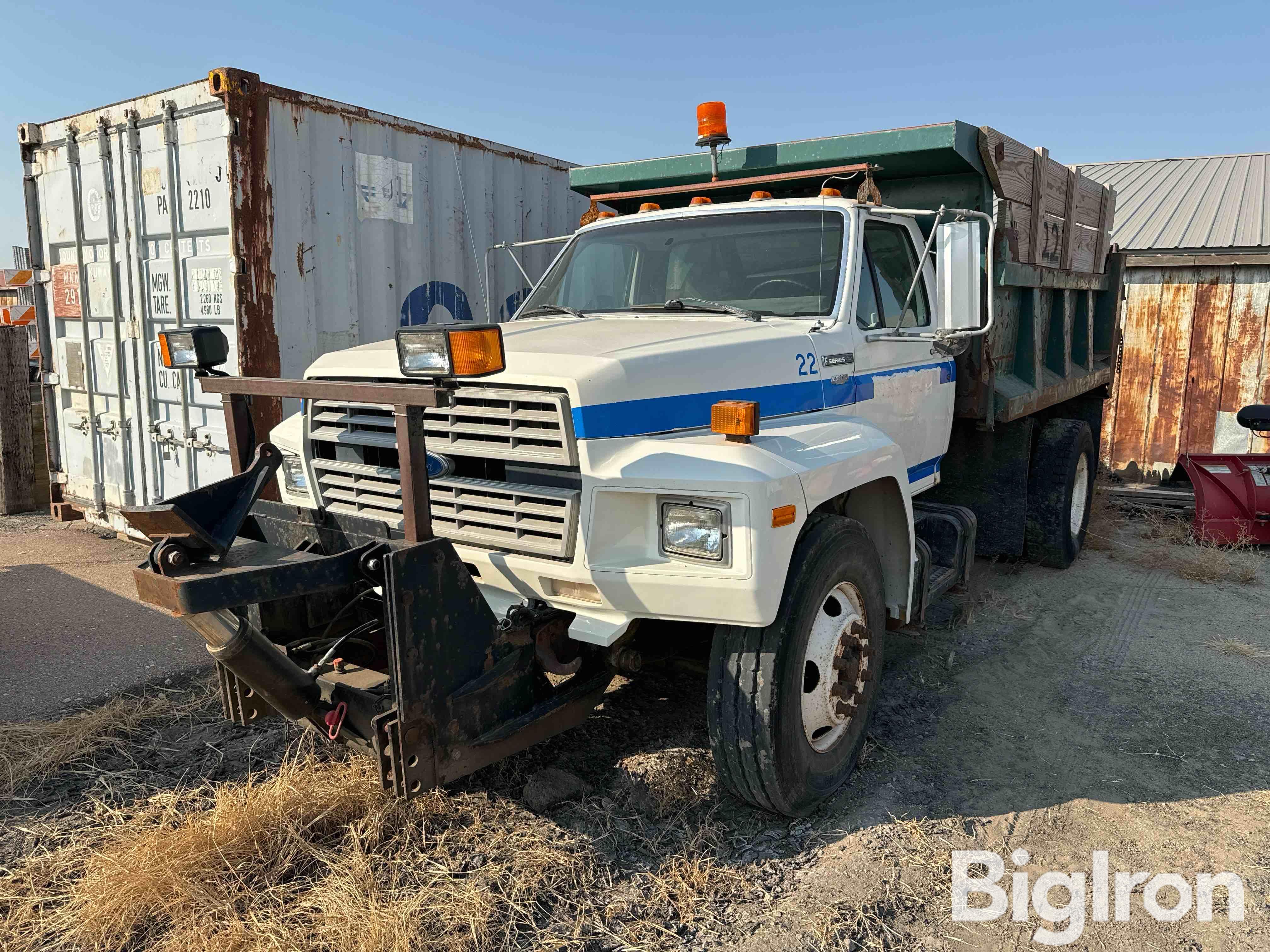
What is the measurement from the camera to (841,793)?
11.9 ft

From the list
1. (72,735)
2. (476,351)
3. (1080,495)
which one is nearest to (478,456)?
(476,351)

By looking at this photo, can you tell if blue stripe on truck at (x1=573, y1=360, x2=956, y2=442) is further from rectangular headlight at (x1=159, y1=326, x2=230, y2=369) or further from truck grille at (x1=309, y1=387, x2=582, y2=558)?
rectangular headlight at (x1=159, y1=326, x2=230, y2=369)

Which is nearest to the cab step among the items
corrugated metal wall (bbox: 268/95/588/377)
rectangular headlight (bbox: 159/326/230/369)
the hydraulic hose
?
the hydraulic hose

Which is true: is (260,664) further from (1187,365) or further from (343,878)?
(1187,365)

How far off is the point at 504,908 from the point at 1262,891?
8.14 feet

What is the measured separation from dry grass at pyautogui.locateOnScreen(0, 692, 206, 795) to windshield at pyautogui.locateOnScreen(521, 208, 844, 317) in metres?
2.58

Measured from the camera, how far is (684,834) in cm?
328

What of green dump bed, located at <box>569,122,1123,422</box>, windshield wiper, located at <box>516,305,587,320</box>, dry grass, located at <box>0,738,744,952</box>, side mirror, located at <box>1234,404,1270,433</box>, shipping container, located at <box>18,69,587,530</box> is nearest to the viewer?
dry grass, located at <box>0,738,744,952</box>

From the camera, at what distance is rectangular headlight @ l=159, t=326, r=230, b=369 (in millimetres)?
3363

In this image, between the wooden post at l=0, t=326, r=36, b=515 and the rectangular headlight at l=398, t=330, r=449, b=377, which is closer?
the rectangular headlight at l=398, t=330, r=449, b=377

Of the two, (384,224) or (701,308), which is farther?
(384,224)

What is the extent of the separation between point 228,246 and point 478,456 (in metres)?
3.20

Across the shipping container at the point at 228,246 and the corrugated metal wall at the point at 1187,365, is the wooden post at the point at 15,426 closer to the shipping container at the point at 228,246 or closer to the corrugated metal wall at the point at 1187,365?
the shipping container at the point at 228,246

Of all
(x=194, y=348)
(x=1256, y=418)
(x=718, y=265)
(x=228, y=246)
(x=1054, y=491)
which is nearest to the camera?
(x=194, y=348)
